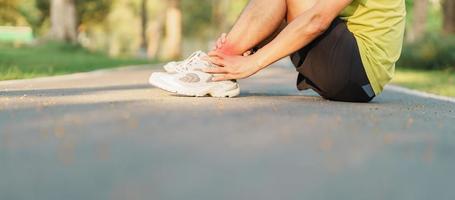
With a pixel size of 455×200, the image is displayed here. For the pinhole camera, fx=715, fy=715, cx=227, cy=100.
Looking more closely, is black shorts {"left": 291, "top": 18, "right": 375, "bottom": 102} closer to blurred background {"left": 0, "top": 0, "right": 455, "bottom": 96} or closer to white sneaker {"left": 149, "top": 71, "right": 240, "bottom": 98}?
white sneaker {"left": 149, "top": 71, "right": 240, "bottom": 98}

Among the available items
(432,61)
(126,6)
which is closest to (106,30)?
(126,6)

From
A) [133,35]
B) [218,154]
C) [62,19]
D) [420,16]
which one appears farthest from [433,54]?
[133,35]

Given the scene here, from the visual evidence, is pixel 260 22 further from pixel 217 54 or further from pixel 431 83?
pixel 431 83

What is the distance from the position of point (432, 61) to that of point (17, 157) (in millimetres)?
17228

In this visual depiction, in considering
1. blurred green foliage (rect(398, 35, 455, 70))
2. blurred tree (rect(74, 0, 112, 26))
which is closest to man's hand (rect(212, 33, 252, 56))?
blurred green foliage (rect(398, 35, 455, 70))

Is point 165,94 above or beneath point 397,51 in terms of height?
beneath

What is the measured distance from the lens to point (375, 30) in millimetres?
4840

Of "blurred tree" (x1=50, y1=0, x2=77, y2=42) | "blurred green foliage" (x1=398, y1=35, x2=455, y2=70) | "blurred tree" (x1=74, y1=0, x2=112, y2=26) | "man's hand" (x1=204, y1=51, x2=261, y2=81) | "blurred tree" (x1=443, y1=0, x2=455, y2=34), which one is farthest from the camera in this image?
"blurred tree" (x1=74, y1=0, x2=112, y2=26)

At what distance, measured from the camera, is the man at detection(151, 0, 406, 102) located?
474 cm

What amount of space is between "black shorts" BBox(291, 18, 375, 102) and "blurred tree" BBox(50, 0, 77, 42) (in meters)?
18.7

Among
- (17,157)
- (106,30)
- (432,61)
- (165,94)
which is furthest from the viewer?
(106,30)

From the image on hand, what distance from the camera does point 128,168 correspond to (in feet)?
7.63

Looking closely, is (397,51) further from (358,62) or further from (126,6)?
(126,6)

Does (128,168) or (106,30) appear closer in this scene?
(128,168)
